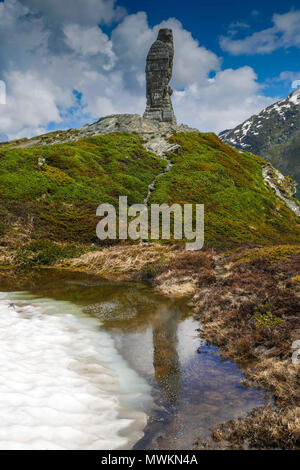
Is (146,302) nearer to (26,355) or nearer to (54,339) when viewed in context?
(54,339)

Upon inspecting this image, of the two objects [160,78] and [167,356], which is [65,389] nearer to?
[167,356]

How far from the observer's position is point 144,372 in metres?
8.32

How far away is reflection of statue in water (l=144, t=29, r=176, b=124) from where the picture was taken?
68.6 meters

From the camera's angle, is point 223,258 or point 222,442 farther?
point 223,258

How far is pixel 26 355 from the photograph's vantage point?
28.2 ft

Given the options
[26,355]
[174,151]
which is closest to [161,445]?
[26,355]

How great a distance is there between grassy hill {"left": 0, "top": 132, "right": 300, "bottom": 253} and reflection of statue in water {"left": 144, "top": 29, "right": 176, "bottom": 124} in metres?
10.8

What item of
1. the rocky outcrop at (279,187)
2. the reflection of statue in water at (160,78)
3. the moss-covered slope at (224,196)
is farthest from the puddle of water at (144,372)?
the reflection of statue in water at (160,78)

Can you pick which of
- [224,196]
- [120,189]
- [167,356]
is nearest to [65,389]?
[167,356]

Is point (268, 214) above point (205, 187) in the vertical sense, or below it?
below

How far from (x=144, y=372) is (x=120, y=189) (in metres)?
33.5

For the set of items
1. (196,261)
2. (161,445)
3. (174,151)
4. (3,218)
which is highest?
(174,151)

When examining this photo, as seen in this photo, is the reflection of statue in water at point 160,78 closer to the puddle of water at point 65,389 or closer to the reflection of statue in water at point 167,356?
the reflection of statue in water at point 167,356
